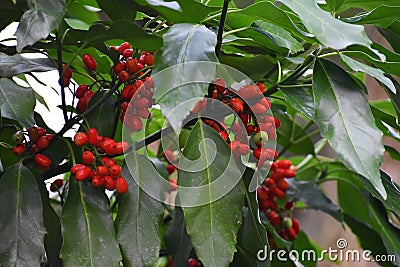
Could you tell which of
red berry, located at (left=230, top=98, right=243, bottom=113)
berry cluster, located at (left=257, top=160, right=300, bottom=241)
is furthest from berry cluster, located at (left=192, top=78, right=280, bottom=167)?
berry cluster, located at (left=257, top=160, right=300, bottom=241)

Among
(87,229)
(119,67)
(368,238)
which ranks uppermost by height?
(119,67)

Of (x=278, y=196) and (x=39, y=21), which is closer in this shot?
(x=39, y=21)

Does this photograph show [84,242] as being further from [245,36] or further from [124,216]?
[245,36]

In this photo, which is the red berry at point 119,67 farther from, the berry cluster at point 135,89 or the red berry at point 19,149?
the red berry at point 19,149

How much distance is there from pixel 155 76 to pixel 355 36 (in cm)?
15

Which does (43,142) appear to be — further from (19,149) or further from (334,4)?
(334,4)

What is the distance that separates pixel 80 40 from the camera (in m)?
0.52

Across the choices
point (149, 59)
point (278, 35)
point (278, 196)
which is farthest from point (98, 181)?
point (278, 196)

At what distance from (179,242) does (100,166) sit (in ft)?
0.61

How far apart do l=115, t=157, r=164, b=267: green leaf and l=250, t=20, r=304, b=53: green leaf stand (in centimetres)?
17

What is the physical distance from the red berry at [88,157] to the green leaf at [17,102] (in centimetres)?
7

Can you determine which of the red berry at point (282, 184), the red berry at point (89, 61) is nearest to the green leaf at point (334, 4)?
the red berry at point (89, 61)

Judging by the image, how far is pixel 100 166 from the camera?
20.1 inches

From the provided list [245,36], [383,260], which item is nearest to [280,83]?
[245,36]
